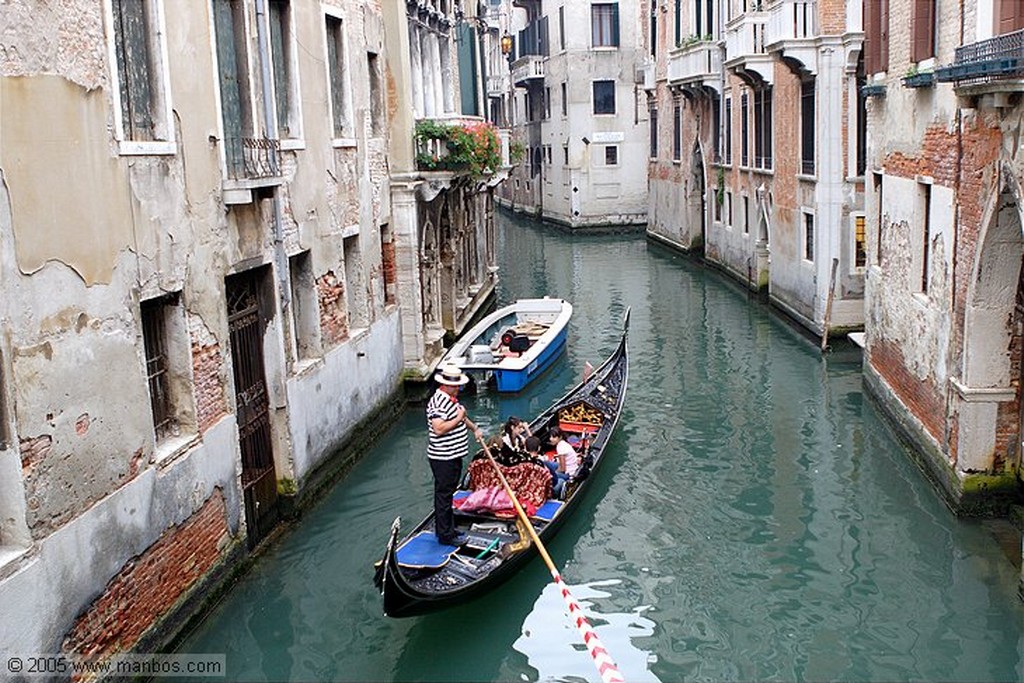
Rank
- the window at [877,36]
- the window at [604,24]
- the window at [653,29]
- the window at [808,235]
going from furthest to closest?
the window at [604,24]
the window at [653,29]
the window at [808,235]
the window at [877,36]

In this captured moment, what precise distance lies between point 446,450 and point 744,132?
47.2 feet

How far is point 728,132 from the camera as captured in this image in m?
21.1

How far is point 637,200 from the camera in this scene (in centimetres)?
3228

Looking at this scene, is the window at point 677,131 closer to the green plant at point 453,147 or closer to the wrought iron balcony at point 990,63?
the green plant at point 453,147

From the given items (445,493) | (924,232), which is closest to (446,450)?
(445,493)

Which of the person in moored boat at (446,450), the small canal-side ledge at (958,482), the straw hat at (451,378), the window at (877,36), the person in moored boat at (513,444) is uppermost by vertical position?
the window at (877,36)

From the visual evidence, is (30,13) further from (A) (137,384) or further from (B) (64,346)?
(A) (137,384)

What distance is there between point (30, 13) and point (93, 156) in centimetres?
79

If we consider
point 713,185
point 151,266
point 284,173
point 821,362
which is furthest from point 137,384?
point 713,185

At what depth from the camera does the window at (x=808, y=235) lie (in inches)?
592

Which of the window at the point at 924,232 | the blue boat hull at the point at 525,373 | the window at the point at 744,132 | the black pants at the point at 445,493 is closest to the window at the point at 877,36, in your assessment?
the window at the point at 924,232

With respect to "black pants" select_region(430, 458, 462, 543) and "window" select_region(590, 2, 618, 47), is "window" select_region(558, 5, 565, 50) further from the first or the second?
"black pants" select_region(430, 458, 462, 543)

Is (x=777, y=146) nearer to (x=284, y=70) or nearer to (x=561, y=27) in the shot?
(x=284, y=70)

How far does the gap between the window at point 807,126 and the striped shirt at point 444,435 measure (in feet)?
31.9
